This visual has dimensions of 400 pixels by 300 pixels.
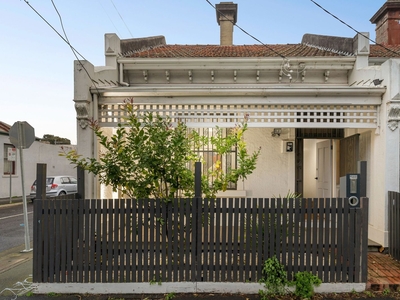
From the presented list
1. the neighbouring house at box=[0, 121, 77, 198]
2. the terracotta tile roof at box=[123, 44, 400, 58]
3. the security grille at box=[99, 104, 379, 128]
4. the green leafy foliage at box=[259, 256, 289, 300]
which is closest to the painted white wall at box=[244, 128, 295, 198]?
the security grille at box=[99, 104, 379, 128]

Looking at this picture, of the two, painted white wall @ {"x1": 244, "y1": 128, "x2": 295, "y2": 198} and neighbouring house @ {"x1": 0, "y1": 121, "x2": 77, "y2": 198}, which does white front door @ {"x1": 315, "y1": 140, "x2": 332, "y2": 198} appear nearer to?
painted white wall @ {"x1": 244, "y1": 128, "x2": 295, "y2": 198}

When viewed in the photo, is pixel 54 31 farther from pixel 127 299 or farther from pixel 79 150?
pixel 127 299

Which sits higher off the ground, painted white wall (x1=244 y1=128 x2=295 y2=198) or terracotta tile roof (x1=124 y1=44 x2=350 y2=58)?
terracotta tile roof (x1=124 y1=44 x2=350 y2=58)

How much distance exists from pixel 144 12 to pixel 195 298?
6.81 metres

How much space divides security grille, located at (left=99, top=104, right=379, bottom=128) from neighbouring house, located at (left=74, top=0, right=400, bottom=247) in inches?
0.8

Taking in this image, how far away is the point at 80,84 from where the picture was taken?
5.07 meters

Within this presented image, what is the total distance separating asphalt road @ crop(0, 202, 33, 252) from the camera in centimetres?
698

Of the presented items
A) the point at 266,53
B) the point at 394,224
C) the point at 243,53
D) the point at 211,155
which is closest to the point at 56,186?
the point at 211,155

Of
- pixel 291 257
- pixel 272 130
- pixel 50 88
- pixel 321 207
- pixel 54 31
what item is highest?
pixel 50 88

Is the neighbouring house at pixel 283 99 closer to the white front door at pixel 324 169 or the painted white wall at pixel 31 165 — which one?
the white front door at pixel 324 169

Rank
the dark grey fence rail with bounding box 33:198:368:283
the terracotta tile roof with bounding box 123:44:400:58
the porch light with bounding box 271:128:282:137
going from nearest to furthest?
1. the dark grey fence rail with bounding box 33:198:368:283
2. the porch light with bounding box 271:128:282:137
3. the terracotta tile roof with bounding box 123:44:400:58

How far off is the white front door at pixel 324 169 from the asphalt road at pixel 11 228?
8.66 meters

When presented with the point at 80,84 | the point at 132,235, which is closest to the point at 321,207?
the point at 132,235

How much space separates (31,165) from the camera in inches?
754
